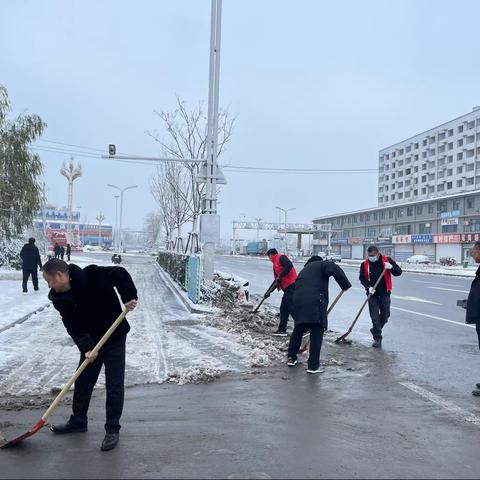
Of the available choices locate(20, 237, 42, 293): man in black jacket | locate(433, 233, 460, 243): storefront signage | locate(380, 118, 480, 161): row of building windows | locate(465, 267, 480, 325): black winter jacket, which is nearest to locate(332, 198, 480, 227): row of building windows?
locate(433, 233, 460, 243): storefront signage

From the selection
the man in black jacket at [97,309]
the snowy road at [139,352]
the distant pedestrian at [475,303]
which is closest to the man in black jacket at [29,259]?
the snowy road at [139,352]

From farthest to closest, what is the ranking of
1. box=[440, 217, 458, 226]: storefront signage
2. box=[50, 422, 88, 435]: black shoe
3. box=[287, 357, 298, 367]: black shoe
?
box=[440, 217, 458, 226]: storefront signage → box=[287, 357, 298, 367]: black shoe → box=[50, 422, 88, 435]: black shoe

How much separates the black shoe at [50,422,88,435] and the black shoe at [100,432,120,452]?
0.47m

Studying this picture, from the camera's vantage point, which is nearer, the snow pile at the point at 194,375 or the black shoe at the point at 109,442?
the black shoe at the point at 109,442

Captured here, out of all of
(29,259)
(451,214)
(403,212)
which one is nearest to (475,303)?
(29,259)

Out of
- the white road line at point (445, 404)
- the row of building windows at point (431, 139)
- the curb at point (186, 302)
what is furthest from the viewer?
the row of building windows at point (431, 139)

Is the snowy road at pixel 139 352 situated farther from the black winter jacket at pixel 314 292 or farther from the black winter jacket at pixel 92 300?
the black winter jacket at pixel 92 300

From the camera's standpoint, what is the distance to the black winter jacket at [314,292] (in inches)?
287

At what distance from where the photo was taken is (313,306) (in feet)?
23.9

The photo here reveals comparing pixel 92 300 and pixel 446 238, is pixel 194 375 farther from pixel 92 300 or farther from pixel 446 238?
pixel 446 238

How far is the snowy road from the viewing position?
6836 millimetres

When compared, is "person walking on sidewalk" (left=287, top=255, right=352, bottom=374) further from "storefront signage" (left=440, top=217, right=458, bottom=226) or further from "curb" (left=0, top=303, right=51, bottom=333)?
"storefront signage" (left=440, top=217, right=458, bottom=226)

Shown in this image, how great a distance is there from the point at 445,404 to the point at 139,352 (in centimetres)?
444

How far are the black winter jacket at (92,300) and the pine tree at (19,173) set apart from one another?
16811mm
